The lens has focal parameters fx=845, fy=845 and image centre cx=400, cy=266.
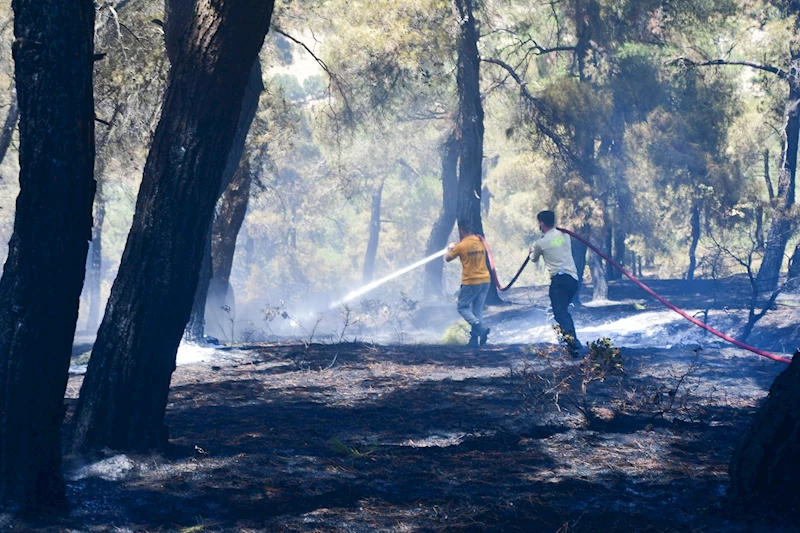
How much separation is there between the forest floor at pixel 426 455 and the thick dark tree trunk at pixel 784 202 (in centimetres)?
1089

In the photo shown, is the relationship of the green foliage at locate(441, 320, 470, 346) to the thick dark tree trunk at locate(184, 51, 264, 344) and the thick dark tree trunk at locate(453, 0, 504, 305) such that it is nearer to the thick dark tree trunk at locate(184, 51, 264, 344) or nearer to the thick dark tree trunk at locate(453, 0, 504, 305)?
the thick dark tree trunk at locate(453, 0, 504, 305)

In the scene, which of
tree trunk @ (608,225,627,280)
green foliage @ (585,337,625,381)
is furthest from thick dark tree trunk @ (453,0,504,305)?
green foliage @ (585,337,625,381)

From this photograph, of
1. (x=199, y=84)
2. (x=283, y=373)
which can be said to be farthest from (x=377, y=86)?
(x=199, y=84)

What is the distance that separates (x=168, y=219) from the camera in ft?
17.8

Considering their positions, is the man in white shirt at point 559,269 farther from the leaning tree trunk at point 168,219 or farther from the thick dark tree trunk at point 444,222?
the thick dark tree trunk at point 444,222

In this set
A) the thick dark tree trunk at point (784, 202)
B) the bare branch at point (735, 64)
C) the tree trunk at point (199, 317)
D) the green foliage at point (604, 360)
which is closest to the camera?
the green foliage at point (604, 360)

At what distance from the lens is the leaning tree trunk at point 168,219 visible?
17.7 feet

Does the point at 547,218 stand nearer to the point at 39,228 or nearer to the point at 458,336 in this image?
the point at 458,336

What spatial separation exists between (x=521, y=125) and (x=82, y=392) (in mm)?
15311

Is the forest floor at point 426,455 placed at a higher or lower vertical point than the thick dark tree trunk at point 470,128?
lower

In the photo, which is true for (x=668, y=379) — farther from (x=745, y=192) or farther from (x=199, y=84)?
(x=745, y=192)

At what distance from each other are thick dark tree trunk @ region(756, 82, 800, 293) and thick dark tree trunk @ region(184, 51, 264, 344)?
13661 mm

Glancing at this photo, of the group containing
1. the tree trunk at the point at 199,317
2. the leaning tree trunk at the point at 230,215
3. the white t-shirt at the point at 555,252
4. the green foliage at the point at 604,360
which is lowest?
the green foliage at the point at 604,360

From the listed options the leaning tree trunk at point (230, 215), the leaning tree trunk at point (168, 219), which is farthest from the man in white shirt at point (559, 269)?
the leaning tree trunk at point (230, 215)
